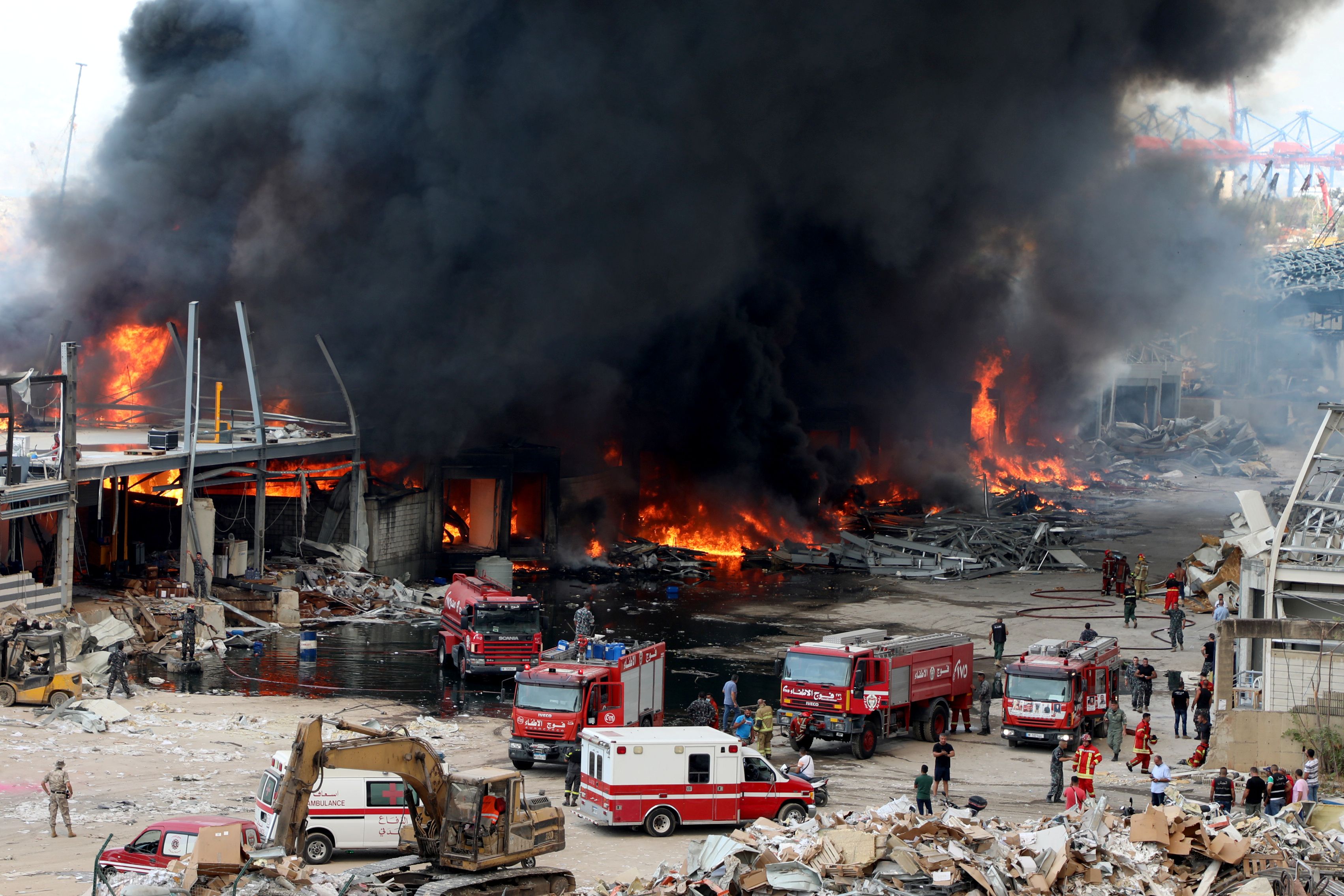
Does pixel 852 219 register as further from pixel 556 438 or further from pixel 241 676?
pixel 241 676

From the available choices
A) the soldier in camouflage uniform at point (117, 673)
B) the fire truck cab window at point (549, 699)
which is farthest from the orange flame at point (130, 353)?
the fire truck cab window at point (549, 699)

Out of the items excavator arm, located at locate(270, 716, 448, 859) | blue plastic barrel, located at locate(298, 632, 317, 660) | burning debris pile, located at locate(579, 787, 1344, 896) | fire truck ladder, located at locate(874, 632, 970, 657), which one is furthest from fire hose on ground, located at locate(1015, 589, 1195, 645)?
excavator arm, located at locate(270, 716, 448, 859)

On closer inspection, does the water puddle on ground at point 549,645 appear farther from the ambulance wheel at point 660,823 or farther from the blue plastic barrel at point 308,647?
the ambulance wheel at point 660,823

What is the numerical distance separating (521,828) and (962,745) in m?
10.6

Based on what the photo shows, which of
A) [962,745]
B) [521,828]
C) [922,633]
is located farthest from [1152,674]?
[521,828]

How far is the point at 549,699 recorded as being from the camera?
67.9 ft

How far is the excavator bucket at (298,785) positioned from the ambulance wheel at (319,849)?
156cm

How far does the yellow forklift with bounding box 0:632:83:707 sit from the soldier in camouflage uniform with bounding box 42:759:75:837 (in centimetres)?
763

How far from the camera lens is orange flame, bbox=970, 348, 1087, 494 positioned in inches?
2724

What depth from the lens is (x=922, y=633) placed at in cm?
3344

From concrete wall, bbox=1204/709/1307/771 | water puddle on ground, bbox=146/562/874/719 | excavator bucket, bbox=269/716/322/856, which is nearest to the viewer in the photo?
excavator bucket, bbox=269/716/322/856

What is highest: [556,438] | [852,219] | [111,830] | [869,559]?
[852,219]

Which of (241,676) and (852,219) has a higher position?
(852,219)

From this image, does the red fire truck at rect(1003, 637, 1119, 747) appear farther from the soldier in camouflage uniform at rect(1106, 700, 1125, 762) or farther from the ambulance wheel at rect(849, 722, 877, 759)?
the ambulance wheel at rect(849, 722, 877, 759)
